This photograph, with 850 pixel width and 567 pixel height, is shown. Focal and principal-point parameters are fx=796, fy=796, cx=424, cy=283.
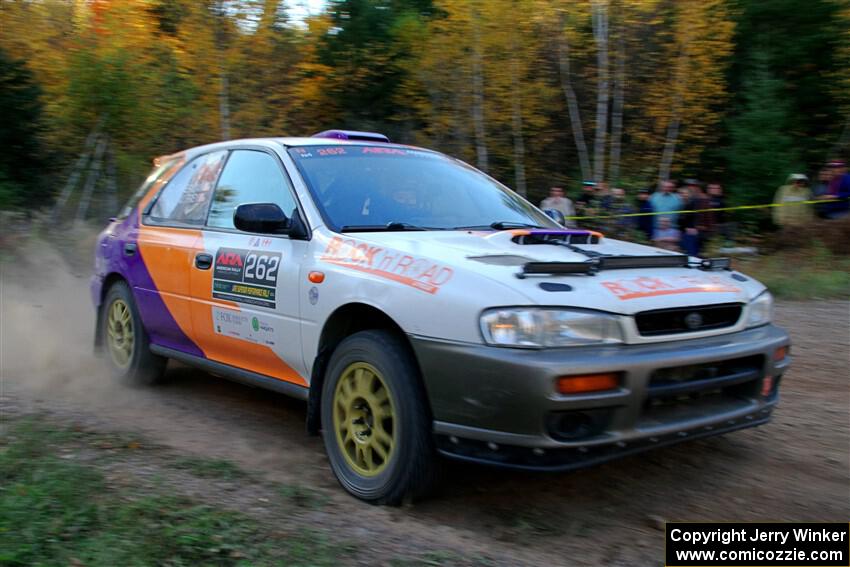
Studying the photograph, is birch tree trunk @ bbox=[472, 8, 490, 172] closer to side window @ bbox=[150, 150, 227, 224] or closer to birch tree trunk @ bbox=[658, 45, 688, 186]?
birch tree trunk @ bbox=[658, 45, 688, 186]

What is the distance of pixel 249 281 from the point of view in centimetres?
450

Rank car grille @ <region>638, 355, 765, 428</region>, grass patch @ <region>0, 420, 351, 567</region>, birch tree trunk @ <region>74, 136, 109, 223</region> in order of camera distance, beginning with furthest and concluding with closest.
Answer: birch tree trunk @ <region>74, 136, 109, 223</region> < car grille @ <region>638, 355, 765, 428</region> < grass patch @ <region>0, 420, 351, 567</region>

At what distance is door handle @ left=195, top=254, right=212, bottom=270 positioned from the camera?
4848 mm

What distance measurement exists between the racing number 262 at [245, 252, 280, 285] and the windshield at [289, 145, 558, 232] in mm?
404

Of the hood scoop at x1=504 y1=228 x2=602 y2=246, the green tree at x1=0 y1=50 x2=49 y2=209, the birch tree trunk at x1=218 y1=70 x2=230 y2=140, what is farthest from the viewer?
the green tree at x1=0 y1=50 x2=49 y2=209

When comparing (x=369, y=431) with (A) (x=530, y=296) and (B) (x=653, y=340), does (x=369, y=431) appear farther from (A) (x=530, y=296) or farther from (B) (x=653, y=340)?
(B) (x=653, y=340)

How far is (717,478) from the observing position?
3977 mm

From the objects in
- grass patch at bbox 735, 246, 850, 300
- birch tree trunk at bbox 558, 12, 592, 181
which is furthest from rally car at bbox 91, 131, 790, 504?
birch tree trunk at bbox 558, 12, 592, 181

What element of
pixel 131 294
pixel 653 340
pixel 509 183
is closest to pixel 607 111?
pixel 509 183

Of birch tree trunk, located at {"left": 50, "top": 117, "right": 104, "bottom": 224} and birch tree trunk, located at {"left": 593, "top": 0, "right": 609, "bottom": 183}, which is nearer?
birch tree trunk, located at {"left": 50, "top": 117, "right": 104, "bottom": 224}

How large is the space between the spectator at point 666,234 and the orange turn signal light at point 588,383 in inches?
353

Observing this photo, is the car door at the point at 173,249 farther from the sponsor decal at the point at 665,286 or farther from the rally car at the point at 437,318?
the sponsor decal at the point at 665,286

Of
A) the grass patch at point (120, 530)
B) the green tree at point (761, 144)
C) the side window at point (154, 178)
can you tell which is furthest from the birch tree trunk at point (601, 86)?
the grass patch at point (120, 530)

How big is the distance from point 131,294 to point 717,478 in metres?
4.12
